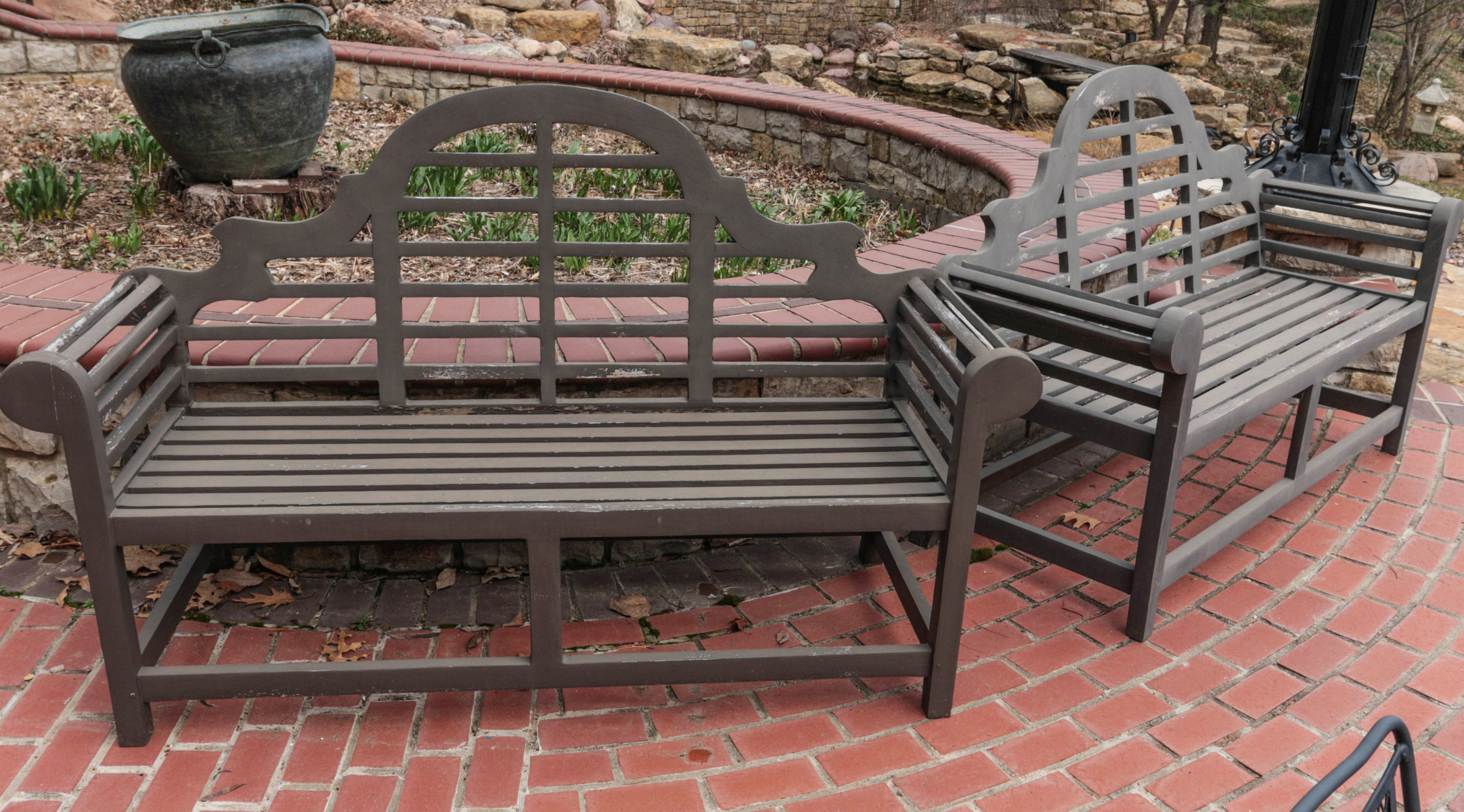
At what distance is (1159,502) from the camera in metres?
2.57

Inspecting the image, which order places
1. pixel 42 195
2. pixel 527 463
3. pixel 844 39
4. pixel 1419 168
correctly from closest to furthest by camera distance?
1. pixel 527 463
2. pixel 42 195
3. pixel 1419 168
4. pixel 844 39

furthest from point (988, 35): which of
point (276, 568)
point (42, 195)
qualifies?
point (276, 568)

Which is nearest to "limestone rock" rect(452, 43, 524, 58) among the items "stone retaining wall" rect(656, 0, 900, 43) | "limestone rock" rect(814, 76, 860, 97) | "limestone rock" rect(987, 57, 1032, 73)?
"limestone rock" rect(814, 76, 860, 97)

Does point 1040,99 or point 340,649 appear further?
point 1040,99

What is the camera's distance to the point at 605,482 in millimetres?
2289

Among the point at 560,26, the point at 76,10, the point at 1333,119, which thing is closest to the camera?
the point at 1333,119

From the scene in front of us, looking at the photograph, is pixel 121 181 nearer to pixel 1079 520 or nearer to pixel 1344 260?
pixel 1079 520

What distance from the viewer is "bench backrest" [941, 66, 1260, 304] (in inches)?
115

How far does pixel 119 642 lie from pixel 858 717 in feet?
5.07

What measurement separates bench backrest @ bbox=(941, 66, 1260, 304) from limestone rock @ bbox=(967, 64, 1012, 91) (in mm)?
9559

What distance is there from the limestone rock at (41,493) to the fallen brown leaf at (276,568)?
533mm

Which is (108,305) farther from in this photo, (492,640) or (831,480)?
(831,480)

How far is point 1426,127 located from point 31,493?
15.8m

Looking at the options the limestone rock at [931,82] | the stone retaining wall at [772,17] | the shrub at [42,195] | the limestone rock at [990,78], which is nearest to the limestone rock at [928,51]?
the limestone rock at [931,82]
